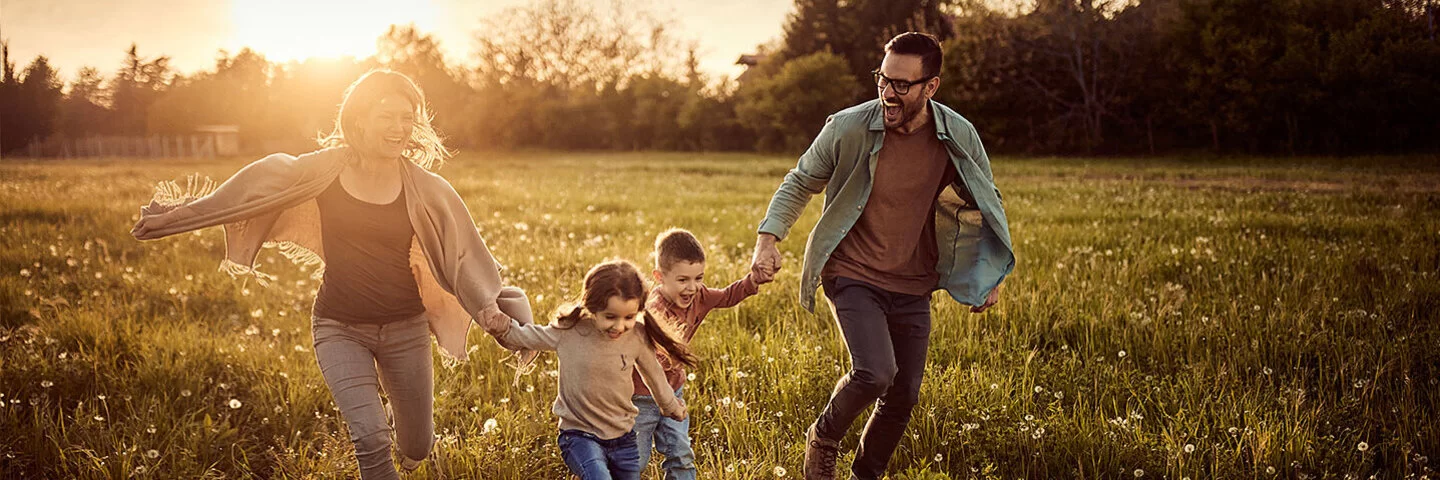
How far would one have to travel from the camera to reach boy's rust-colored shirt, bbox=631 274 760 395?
399 centimetres

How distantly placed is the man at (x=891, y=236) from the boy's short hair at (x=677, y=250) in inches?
15.5

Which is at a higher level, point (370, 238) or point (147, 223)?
point (147, 223)

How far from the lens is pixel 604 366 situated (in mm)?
3527

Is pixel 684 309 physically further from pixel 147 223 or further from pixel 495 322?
pixel 147 223

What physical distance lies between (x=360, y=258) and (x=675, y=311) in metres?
1.47

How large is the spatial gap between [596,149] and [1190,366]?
2247 inches

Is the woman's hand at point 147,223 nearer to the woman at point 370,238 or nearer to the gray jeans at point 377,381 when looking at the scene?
the woman at point 370,238

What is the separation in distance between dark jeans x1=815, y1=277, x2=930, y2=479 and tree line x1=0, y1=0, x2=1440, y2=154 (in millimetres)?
17130

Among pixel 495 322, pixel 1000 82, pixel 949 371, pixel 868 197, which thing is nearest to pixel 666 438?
pixel 495 322

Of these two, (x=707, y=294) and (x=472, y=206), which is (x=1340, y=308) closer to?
(x=707, y=294)

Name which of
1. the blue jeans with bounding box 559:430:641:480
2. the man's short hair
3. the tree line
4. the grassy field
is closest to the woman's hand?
the grassy field

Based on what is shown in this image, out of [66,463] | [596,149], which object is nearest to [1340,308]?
[66,463]

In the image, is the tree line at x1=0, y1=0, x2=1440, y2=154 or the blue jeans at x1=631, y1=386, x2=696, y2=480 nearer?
the blue jeans at x1=631, y1=386, x2=696, y2=480

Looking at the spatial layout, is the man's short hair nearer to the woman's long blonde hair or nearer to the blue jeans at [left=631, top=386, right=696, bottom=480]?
the blue jeans at [left=631, top=386, right=696, bottom=480]
